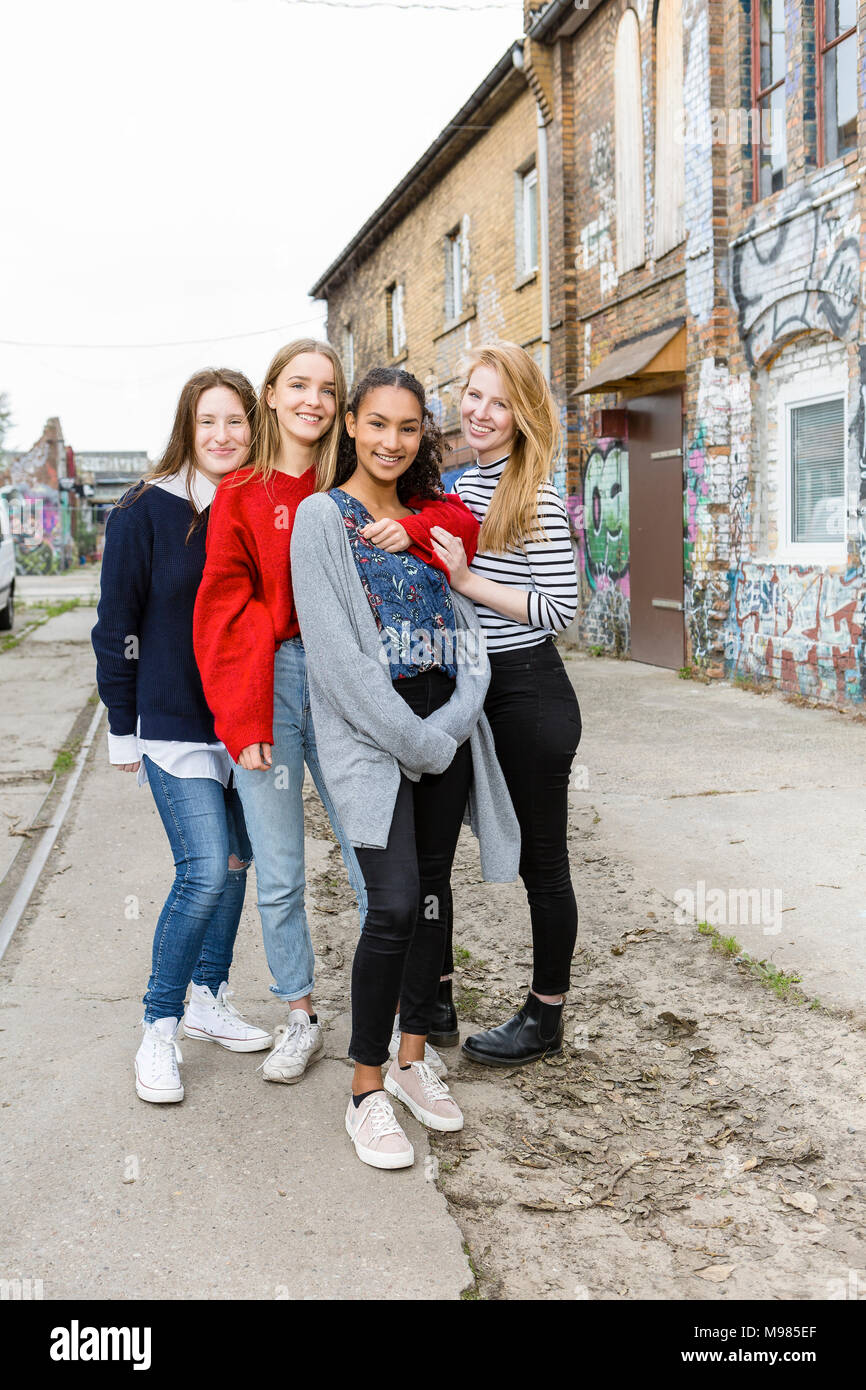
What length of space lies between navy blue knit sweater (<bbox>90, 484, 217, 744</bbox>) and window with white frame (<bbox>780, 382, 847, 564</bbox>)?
22.6 ft

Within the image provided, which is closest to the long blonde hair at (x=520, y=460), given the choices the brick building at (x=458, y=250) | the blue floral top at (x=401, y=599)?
the blue floral top at (x=401, y=599)

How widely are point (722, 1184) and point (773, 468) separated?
7.99 meters

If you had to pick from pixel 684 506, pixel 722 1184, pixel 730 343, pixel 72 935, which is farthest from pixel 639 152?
pixel 722 1184

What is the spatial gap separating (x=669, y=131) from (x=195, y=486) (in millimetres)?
9514

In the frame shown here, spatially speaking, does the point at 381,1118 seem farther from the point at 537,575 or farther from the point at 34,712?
the point at 34,712

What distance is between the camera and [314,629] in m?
2.71

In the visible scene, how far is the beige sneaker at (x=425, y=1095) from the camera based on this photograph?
2.94 m

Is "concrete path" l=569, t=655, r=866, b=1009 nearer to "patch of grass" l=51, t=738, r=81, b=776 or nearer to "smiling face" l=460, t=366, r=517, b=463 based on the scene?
"smiling face" l=460, t=366, r=517, b=463

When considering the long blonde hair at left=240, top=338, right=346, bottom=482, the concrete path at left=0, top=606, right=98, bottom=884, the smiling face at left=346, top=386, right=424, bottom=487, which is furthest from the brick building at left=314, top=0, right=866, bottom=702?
the smiling face at left=346, top=386, right=424, bottom=487

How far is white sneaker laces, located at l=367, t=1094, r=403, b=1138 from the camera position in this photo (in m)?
2.79

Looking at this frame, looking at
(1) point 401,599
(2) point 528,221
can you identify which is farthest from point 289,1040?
(2) point 528,221

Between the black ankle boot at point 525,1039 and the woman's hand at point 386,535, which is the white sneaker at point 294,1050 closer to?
the black ankle boot at point 525,1039

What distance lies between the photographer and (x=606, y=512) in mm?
12836
